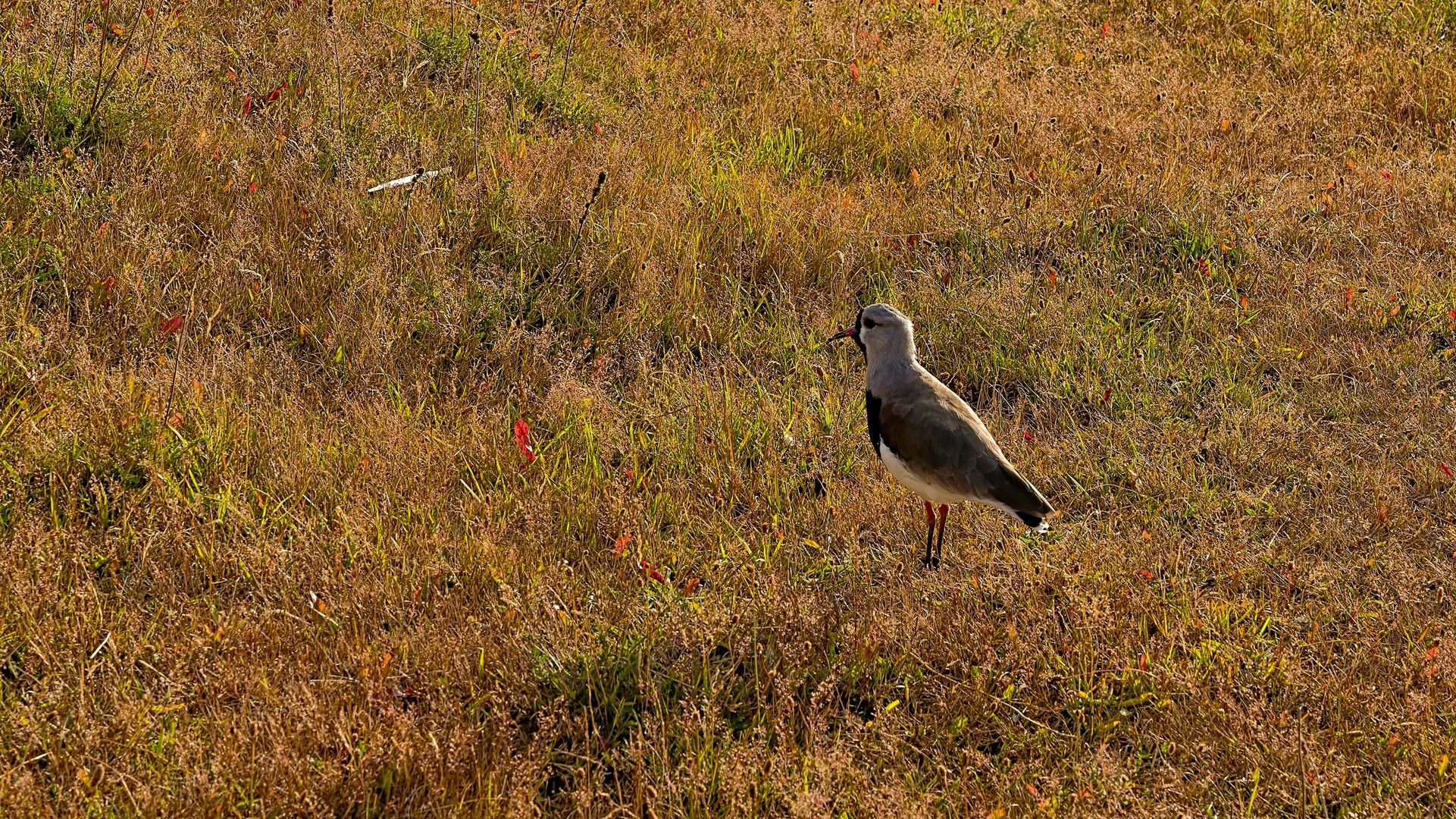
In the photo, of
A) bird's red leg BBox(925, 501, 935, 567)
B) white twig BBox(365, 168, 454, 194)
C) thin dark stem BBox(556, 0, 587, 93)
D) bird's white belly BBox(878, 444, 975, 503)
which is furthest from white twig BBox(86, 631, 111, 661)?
thin dark stem BBox(556, 0, 587, 93)

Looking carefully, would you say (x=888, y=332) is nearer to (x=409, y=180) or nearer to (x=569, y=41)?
(x=409, y=180)

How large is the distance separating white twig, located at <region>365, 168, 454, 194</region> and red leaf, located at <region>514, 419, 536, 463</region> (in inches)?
80.1

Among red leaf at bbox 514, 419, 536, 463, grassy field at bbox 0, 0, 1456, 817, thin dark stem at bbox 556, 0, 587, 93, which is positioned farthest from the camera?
thin dark stem at bbox 556, 0, 587, 93

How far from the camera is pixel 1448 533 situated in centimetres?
475

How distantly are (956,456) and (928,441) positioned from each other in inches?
4.8

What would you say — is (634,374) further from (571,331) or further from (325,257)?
(325,257)

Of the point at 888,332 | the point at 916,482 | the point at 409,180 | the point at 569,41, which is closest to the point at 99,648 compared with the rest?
the point at 916,482

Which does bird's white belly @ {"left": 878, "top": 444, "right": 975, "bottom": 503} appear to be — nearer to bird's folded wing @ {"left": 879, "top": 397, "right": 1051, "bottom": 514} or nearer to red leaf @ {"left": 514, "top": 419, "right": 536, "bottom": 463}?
bird's folded wing @ {"left": 879, "top": 397, "right": 1051, "bottom": 514}

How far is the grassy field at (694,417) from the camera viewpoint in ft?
11.8

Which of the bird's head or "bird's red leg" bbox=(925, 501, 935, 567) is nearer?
"bird's red leg" bbox=(925, 501, 935, 567)

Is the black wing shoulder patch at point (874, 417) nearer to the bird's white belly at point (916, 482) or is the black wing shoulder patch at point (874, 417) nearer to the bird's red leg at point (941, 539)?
the bird's white belly at point (916, 482)

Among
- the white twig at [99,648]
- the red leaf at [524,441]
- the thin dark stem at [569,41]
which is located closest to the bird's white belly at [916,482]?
the red leaf at [524,441]

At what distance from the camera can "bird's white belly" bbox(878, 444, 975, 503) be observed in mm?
4320

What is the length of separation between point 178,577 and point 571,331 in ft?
7.44
